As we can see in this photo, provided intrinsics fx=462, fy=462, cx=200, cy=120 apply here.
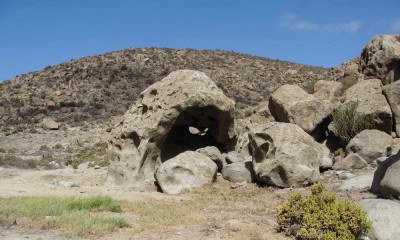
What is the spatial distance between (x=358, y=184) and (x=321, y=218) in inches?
155

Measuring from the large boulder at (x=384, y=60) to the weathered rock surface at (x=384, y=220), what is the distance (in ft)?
31.4

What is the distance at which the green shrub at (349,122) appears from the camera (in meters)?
14.4

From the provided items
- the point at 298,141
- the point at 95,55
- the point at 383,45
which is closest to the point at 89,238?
the point at 298,141

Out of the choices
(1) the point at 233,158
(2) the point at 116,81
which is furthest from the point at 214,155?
(2) the point at 116,81

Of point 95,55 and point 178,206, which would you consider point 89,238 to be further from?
point 95,55

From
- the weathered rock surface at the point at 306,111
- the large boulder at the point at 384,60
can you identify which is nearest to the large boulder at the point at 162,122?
the weathered rock surface at the point at 306,111

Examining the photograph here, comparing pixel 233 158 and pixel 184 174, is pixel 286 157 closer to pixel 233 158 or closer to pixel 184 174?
pixel 184 174

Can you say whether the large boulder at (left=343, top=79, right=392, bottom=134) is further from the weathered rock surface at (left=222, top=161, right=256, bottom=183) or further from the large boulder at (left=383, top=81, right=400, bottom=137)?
the weathered rock surface at (left=222, top=161, right=256, bottom=183)

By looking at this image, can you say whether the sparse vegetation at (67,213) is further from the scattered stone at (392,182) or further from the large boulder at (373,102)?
the large boulder at (373,102)

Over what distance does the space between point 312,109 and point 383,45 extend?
398cm

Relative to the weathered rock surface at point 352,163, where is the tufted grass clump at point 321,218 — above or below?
below

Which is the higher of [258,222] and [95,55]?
[95,55]

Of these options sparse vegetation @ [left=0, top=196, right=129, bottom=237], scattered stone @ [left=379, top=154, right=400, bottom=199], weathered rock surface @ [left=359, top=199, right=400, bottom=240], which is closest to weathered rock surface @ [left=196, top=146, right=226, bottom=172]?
sparse vegetation @ [left=0, top=196, right=129, bottom=237]

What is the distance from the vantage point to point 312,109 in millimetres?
15281
